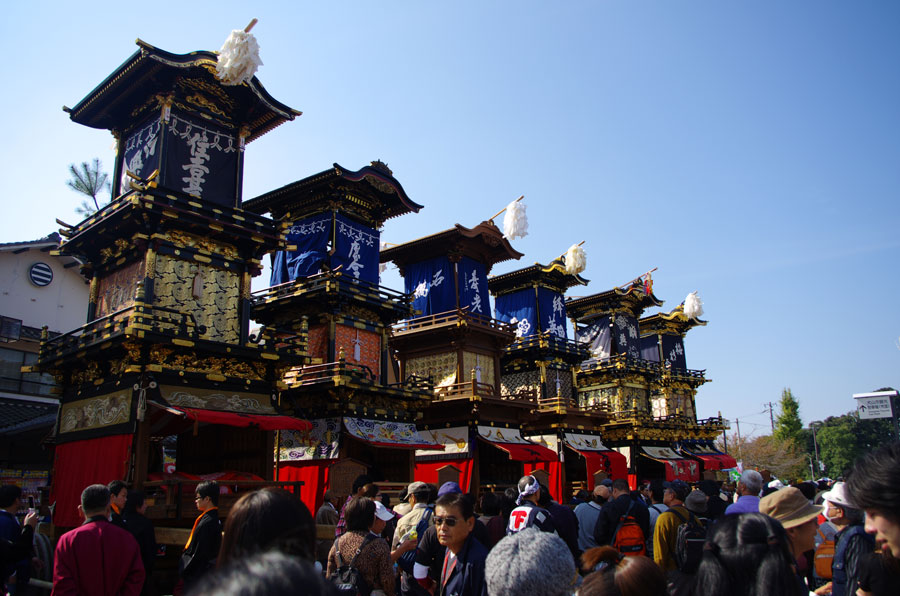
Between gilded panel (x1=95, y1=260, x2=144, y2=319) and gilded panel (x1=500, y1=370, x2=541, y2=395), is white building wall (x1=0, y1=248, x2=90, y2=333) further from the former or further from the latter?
gilded panel (x1=500, y1=370, x2=541, y2=395)

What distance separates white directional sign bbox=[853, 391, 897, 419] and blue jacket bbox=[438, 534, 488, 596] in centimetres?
1414

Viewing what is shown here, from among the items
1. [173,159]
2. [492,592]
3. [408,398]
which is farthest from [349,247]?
[492,592]

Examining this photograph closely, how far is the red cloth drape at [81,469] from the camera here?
14.2 meters

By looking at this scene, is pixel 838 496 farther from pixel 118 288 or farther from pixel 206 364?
pixel 118 288

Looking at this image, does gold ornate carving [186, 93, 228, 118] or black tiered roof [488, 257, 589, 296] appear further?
black tiered roof [488, 257, 589, 296]

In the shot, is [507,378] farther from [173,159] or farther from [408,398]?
[173,159]

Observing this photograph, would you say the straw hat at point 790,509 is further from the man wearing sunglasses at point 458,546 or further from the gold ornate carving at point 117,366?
the gold ornate carving at point 117,366

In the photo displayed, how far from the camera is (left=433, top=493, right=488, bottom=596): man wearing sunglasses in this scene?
4359 mm

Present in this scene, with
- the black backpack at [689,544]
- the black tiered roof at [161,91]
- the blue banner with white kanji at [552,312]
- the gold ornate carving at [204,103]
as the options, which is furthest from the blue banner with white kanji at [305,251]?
the black backpack at [689,544]

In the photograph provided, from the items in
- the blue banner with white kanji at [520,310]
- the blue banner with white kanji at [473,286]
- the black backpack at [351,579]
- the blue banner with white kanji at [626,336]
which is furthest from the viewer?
the blue banner with white kanji at [626,336]

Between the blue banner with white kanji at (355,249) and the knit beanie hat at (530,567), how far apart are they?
20923 mm

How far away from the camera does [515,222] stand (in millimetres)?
30172

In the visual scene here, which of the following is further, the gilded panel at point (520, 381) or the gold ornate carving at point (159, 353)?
the gilded panel at point (520, 381)

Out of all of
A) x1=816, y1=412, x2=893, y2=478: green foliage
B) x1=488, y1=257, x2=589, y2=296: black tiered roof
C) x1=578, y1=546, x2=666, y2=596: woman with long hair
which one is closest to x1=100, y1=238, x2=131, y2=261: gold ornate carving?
x1=578, y1=546, x2=666, y2=596: woman with long hair
